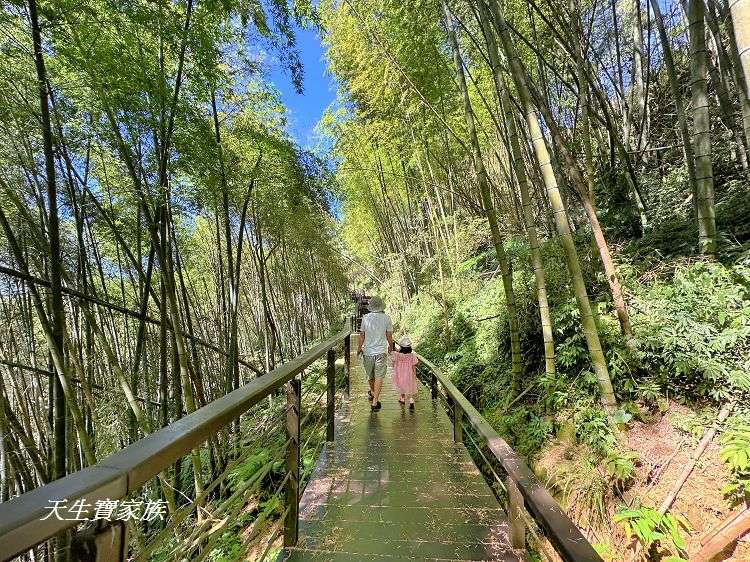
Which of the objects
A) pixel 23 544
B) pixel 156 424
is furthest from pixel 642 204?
pixel 156 424

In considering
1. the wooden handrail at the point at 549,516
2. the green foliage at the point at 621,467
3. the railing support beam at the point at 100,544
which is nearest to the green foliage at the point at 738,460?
the green foliage at the point at 621,467

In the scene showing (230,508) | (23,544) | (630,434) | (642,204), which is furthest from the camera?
(642,204)

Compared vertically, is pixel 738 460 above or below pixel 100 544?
below

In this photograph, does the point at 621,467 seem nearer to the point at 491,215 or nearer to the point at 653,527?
the point at 653,527

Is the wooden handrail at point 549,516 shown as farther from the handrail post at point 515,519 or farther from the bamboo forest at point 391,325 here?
the handrail post at point 515,519

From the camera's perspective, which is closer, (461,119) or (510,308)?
(510,308)

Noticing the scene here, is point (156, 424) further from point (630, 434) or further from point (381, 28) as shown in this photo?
point (381, 28)

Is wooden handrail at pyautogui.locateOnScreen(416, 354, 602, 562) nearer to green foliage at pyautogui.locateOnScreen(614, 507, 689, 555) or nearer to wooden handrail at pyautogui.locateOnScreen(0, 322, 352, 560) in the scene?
wooden handrail at pyautogui.locateOnScreen(0, 322, 352, 560)

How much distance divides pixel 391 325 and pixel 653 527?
220cm

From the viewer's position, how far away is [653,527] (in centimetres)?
209

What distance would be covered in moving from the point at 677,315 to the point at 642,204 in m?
2.10

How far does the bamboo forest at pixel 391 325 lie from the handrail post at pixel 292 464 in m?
0.01

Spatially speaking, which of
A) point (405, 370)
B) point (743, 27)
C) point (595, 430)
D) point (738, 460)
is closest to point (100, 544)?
point (743, 27)

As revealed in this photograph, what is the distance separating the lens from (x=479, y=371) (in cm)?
468
